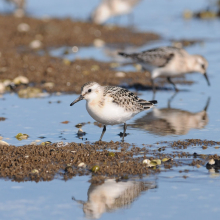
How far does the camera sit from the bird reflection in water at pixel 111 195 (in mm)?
6035

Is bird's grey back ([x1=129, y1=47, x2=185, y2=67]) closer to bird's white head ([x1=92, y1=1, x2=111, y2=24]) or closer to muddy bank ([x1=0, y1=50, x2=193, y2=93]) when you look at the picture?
muddy bank ([x1=0, y1=50, x2=193, y2=93])

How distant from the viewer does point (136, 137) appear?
30.9ft

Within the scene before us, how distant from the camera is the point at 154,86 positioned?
562 inches

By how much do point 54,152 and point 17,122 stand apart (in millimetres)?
2857

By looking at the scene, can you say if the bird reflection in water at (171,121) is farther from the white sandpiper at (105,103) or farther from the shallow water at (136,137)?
the white sandpiper at (105,103)

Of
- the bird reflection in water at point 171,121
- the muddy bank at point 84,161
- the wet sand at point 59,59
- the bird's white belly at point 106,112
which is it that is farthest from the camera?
the wet sand at point 59,59

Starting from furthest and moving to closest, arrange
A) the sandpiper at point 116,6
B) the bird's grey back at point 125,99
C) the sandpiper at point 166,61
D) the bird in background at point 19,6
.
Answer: the bird in background at point 19,6, the sandpiper at point 116,6, the sandpiper at point 166,61, the bird's grey back at point 125,99

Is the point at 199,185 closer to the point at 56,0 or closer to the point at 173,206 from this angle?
the point at 173,206

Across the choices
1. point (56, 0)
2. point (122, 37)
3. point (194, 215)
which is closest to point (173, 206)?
point (194, 215)

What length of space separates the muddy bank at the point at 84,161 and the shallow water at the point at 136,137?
228mm

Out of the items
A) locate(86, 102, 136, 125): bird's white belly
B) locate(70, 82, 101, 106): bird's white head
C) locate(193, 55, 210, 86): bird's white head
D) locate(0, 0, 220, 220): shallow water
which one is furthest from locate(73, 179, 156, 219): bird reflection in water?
locate(193, 55, 210, 86): bird's white head

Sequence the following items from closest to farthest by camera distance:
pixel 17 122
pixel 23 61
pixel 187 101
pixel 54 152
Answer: pixel 54 152 → pixel 17 122 → pixel 187 101 → pixel 23 61

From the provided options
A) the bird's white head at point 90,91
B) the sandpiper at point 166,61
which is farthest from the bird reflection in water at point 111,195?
the sandpiper at point 166,61

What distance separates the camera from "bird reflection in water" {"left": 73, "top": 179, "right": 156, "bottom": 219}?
6035mm
